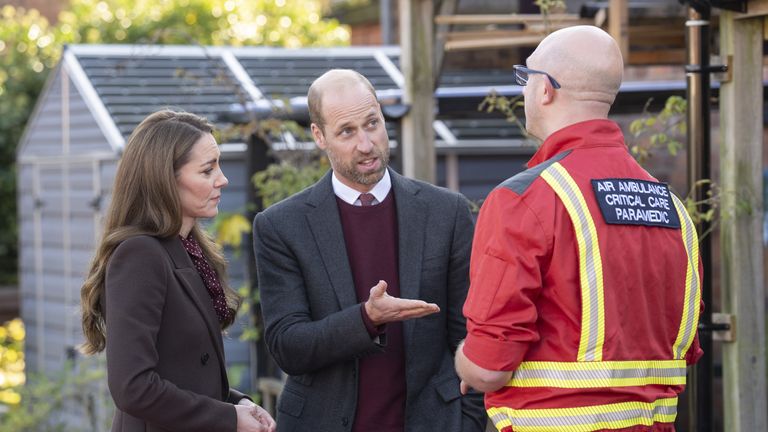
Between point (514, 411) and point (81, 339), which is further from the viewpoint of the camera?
point (81, 339)

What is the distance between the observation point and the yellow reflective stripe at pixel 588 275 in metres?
2.65

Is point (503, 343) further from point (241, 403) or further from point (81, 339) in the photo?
point (81, 339)

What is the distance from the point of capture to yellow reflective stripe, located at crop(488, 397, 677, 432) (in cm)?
270

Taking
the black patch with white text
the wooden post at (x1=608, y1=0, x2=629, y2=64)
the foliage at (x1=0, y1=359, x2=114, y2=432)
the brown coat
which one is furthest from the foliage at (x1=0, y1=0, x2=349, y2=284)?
the black patch with white text

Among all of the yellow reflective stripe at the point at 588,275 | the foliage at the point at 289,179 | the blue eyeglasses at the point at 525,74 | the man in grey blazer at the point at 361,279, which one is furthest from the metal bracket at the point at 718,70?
the foliage at the point at 289,179

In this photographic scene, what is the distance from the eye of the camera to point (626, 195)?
8.93 feet

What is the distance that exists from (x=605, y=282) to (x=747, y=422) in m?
2.34

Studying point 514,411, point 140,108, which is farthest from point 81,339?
point 514,411

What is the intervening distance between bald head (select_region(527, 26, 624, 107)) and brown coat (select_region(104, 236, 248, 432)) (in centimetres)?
114

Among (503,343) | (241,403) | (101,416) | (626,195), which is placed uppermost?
(626,195)

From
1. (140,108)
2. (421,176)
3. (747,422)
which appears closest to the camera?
(747,422)

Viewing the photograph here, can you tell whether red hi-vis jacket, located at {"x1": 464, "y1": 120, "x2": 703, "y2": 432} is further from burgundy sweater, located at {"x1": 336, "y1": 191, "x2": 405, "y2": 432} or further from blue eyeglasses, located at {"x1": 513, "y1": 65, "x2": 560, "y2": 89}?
burgundy sweater, located at {"x1": 336, "y1": 191, "x2": 405, "y2": 432}

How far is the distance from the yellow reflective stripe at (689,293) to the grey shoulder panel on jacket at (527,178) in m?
0.34

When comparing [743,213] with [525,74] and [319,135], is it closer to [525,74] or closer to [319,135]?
[319,135]
